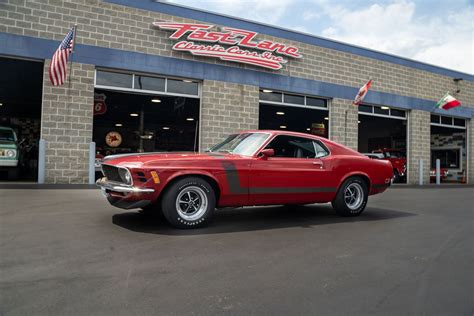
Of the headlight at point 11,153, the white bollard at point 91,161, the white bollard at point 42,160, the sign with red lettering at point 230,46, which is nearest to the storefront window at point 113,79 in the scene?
the sign with red lettering at point 230,46

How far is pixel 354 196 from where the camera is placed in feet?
21.7

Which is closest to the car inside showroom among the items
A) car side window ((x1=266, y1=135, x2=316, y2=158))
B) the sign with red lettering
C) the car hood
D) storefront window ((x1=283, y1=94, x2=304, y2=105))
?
the sign with red lettering

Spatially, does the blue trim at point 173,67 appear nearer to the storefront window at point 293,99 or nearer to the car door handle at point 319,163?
the storefront window at point 293,99

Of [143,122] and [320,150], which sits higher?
[143,122]

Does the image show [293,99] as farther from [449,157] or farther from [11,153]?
[449,157]

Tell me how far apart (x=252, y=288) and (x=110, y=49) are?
36.0ft

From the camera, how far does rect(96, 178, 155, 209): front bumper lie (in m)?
4.63

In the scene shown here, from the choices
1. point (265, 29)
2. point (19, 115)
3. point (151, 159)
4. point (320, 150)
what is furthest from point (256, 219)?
point (19, 115)

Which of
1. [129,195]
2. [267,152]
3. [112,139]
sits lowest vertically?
[129,195]

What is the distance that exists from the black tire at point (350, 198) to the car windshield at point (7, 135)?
1134 cm

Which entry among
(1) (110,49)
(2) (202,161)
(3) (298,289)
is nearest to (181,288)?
(3) (298,289)

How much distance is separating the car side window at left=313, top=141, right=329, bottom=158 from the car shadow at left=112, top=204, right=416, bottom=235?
3.64 ft

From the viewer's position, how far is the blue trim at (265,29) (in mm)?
12516

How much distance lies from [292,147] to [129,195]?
2769mm
